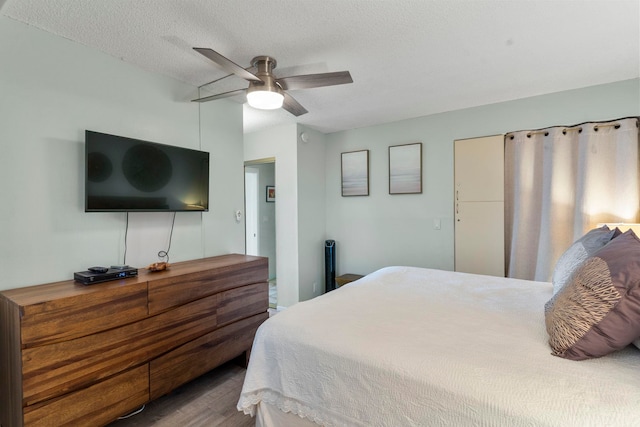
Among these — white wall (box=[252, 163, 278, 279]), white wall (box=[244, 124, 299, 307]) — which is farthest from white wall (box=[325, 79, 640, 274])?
white wall (box=[252, 163, 278, 279])

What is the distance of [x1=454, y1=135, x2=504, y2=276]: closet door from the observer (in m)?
3.20

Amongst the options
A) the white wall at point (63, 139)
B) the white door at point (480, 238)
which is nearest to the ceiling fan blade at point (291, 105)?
the white wall at point (63, 139)

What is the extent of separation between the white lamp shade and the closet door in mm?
2282

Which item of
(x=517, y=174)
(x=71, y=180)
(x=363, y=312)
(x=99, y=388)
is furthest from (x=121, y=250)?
(x=517, y=174)

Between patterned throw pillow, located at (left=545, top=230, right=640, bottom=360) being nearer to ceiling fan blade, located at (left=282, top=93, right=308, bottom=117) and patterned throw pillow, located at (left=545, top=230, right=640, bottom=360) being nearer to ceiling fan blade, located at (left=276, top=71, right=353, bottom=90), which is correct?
ceiling fan blade, located at (left=276, top=71, right=353, bottom=90)

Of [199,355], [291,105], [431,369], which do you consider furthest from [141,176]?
[431,369]

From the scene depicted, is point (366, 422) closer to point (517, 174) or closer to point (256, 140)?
point (517, 174)

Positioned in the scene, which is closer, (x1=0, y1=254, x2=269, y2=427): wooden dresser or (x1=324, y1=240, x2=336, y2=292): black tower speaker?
A: (x1=0, y1=254, x2=269, y2=427): wooden dresser

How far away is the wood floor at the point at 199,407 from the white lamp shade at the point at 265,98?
2067mm

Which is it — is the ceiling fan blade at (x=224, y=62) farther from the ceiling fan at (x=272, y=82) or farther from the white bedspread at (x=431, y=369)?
the white bedspread at (x=431, y=369)

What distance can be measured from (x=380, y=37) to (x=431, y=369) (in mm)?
1906

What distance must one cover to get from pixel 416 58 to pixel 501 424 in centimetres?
223

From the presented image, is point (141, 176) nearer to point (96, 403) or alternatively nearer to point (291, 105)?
point (291, 105)

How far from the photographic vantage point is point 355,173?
13.6 feet
